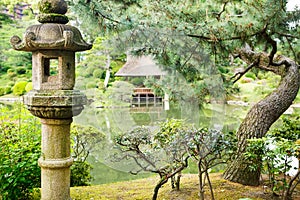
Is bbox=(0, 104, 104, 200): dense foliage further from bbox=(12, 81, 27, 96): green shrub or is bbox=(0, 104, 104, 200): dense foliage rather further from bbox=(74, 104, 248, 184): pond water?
bbox=(12, 81, 27, 96): green shrub

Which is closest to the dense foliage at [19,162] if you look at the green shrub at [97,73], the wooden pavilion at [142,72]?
the green shrub at [97,73]

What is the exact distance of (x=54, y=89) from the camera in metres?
→ 2.31

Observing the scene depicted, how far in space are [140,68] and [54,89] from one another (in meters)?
0.72

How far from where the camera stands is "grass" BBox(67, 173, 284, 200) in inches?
119

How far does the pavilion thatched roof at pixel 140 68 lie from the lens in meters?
2.50

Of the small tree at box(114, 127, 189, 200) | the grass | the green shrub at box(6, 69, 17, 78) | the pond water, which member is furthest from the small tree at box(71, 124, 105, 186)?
the green shrub at box(6, 69, 17, 78)

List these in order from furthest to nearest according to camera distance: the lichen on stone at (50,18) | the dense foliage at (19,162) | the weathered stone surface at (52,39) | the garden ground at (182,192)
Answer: the garden ground at (182,192), the dense foliage at (19,162), the lichen on stone at (50,18), the weathered stone surface at (52,39)

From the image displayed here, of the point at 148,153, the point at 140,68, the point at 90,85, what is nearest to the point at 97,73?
the point at 90,85

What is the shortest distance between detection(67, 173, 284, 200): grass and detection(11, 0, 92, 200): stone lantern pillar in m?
0.71

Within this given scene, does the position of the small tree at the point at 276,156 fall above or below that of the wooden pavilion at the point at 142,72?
below

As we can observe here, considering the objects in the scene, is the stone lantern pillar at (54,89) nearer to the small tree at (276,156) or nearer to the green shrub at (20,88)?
the small tree at (276,156)

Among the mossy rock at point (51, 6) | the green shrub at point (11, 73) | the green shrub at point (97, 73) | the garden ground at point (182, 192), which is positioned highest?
the green shrub at point (11, 73)

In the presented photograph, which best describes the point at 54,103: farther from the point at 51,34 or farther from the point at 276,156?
the point at 276,156

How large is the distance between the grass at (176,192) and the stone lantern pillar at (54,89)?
0.71 m
